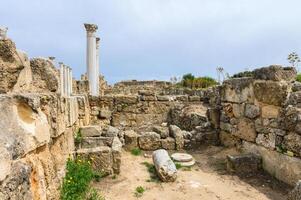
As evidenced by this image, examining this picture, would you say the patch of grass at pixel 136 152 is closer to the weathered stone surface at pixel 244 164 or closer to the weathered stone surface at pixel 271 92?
the weathered stone surface at pixel 244 164

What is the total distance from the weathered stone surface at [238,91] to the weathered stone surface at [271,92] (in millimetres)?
308

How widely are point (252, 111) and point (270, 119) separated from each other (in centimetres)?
62

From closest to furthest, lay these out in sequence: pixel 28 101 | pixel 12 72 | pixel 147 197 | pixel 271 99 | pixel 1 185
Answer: pixel 1 185 → pixel 28 101 → pixel 12 72 → pixel 147 197 → pixel 271 99

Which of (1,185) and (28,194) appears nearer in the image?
(1,185)

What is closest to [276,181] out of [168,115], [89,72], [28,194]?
[28,194]

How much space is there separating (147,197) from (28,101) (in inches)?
118

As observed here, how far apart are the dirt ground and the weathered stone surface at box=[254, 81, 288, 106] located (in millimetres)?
1563

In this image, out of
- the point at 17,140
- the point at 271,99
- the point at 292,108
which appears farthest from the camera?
the point at 271,99

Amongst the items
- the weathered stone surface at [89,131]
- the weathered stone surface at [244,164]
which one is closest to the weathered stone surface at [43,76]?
the weathered stone surface at [89,131]

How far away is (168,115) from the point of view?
1158cm

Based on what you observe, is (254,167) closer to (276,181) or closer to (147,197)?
(276,181)

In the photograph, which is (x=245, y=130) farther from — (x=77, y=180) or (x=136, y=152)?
(x=77, y=180)

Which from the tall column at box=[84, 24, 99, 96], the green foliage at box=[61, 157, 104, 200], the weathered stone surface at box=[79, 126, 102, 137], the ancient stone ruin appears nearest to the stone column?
the ancient stone ruin

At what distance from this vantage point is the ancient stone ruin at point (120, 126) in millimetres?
2725
